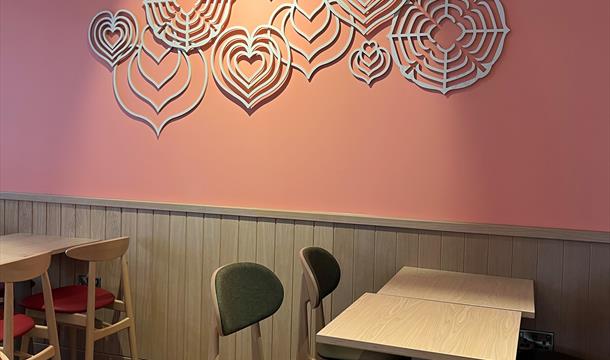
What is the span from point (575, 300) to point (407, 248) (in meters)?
0.75

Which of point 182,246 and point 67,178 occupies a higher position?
point 67,178

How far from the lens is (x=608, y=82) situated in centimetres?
268

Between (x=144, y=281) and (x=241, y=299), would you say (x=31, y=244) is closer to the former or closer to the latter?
(x=144, y=281)

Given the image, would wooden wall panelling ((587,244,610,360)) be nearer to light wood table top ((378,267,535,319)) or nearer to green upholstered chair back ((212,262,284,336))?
light wood table top ((378,267,535,319))

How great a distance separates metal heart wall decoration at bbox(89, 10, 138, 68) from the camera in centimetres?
351

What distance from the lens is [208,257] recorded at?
338 centimetres

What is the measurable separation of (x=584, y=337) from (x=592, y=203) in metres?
0.57

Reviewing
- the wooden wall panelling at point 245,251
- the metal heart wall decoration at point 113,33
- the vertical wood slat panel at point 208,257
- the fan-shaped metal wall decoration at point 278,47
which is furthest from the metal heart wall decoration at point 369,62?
the metal heart wall decoration at point 113,33

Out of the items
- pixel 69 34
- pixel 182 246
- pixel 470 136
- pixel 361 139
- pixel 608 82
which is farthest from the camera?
pixel 69 34

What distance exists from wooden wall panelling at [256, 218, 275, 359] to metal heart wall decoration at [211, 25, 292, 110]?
61cm

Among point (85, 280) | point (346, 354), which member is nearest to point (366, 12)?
point (346, 354)

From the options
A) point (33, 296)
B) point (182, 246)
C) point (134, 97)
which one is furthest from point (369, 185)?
point (33, 296)

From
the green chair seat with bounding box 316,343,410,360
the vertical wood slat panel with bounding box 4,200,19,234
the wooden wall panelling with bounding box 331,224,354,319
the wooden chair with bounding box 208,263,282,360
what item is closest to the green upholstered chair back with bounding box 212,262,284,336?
the wooden chair with bounding box 208,263,282,360

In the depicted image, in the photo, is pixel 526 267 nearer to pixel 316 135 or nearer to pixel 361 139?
pixel 361 139
